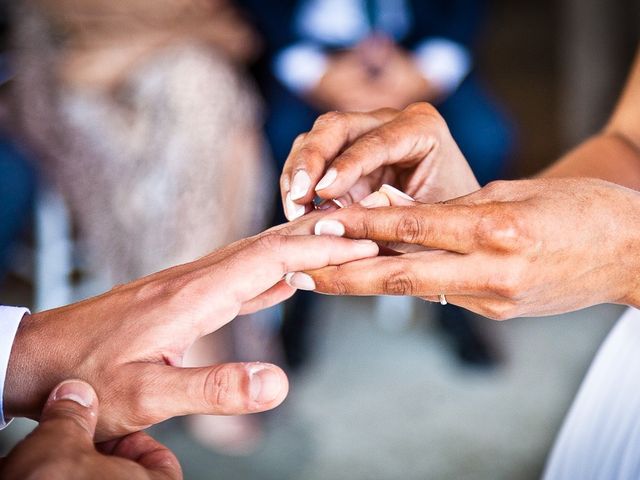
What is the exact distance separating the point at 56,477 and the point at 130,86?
5.14 ft

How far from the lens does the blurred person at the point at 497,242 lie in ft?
2.58

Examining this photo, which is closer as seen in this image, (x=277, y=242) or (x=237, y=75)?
(x=277, y=242)

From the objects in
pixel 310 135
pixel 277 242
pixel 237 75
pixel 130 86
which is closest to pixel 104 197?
pixel 130 86

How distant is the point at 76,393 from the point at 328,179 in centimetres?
41

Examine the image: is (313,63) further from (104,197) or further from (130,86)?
(104,197)

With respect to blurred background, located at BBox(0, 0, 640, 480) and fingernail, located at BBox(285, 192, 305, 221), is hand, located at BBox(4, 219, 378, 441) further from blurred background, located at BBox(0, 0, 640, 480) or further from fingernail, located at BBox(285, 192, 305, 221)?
blurred background, located at BBox(0, 0, 640, 480)

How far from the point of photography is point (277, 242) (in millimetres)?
877

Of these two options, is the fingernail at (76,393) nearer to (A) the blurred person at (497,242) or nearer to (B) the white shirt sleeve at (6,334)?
(B) the white shirt sleeve at (6,334)

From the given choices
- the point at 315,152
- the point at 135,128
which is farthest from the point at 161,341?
the point at 135,128

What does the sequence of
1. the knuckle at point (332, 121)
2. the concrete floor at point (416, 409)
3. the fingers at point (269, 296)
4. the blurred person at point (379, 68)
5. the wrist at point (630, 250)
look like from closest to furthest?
the wrist at point (630, 250) < the fingers at point (269, 296) < the knuckle at point (332, 121) < the concrete floor at point (416, 409) < the blurred person at point (379, 68)

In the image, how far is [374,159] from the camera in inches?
40.0

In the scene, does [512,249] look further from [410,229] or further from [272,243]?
[272,243]

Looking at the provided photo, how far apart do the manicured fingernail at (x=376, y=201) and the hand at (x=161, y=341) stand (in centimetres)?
9

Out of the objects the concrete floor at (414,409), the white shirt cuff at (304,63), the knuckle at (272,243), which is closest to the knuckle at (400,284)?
the knuckle at (272,243)
